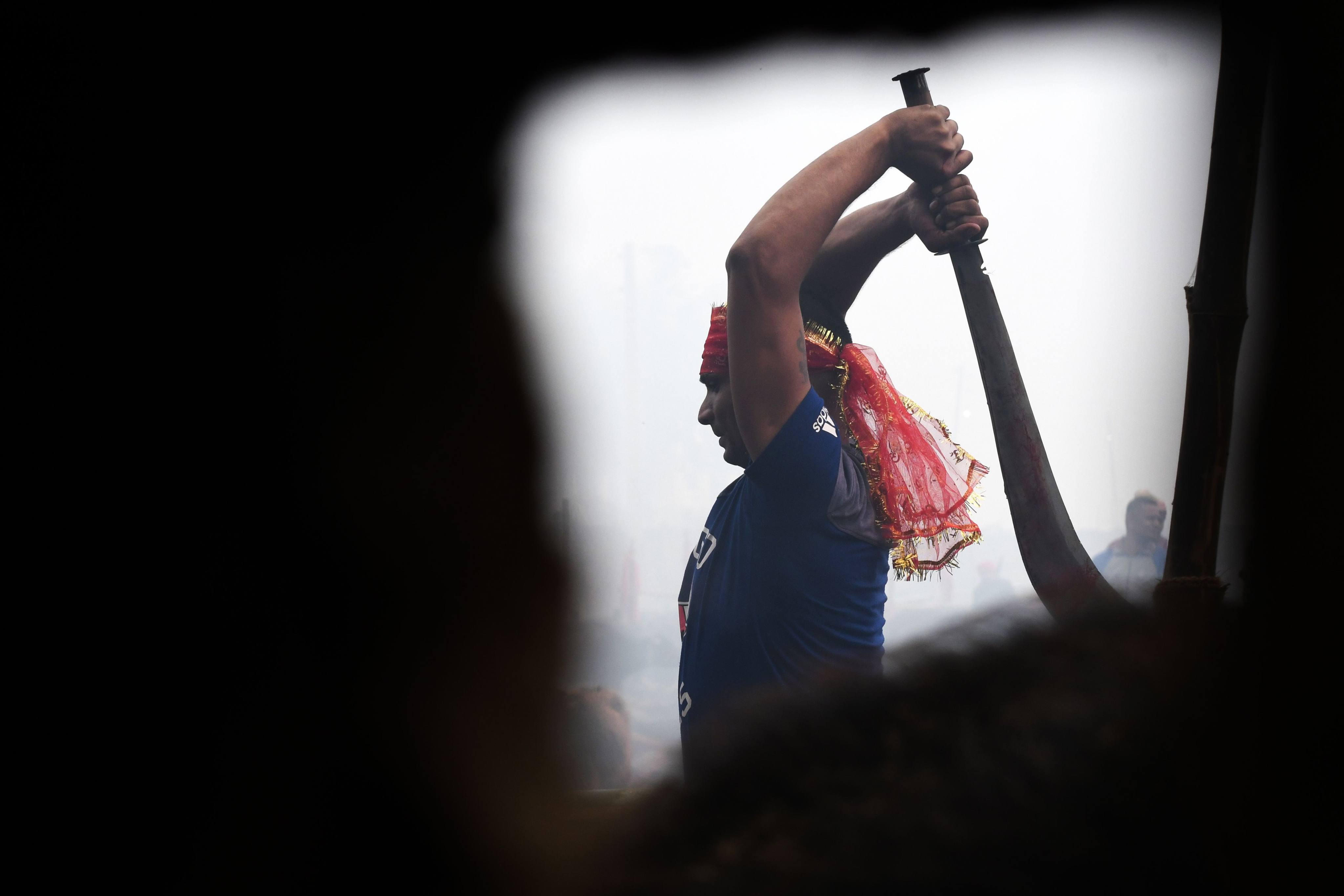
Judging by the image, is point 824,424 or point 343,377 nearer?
point 824,424

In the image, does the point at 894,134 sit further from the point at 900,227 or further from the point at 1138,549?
the point at 1138,549

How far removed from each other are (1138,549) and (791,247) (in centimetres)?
65

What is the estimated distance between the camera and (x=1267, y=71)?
113cm

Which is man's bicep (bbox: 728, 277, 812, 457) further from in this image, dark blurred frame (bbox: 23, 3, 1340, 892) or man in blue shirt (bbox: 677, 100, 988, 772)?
dark blurred frame (bbox: 23, 3, 1340, 892)

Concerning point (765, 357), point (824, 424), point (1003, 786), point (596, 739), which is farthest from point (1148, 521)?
point (1003, 786)

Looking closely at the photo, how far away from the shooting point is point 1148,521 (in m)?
1.19

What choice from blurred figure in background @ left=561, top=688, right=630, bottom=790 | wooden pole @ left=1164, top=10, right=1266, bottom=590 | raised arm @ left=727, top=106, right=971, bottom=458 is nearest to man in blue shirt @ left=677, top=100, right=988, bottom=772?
raised arm @ left=727, top=106, right=971, bottom=458

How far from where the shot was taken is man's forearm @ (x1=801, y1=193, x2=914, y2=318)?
4.01ft

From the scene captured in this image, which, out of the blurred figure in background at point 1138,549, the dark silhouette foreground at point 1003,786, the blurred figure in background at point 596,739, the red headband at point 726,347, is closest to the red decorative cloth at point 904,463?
the red headband at point 726,347

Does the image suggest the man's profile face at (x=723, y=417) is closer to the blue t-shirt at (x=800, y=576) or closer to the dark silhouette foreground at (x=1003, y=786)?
the blue t-shirt at (x=800, y=576)

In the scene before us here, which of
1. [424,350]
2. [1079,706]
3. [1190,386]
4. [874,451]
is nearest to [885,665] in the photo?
[1079,706]

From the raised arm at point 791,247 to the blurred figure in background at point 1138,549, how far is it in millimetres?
500

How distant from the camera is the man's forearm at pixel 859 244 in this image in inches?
48.1

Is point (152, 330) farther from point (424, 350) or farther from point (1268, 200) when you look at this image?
point (1268, 200)
